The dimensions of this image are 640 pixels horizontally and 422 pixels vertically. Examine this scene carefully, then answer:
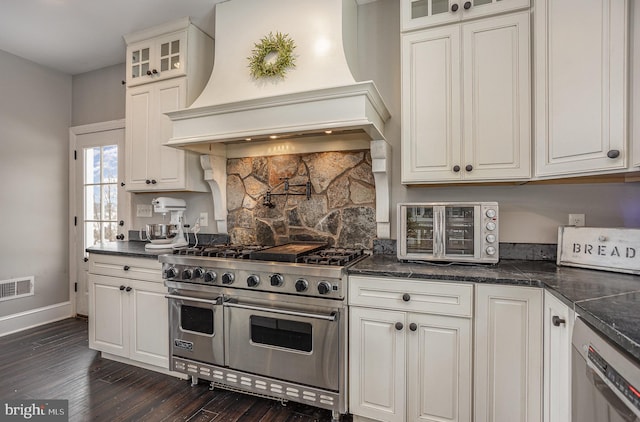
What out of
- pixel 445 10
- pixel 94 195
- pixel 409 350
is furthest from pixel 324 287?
pixel 94 195

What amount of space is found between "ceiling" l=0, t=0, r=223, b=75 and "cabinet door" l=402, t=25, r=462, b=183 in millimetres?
1697

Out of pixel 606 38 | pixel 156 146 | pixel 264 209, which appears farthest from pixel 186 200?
pixel 606 38

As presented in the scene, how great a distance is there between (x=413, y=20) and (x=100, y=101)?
355 centimetres

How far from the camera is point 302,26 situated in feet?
7.18

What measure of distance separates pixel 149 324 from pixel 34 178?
8.08ft

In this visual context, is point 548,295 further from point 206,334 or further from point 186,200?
point 186,200

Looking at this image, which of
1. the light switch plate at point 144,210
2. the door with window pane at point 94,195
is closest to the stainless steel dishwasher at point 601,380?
the light switch plate at point 144,210

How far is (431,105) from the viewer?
6.35ft

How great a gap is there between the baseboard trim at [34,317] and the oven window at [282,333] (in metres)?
3.00

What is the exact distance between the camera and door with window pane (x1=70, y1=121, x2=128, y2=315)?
3502 millimetres

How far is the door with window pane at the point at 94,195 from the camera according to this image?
3.50 metres

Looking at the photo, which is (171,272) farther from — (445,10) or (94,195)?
(445,10)

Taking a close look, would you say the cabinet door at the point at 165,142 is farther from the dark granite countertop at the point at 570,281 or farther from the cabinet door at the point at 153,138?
the dark granite countertop at the point at 570,281

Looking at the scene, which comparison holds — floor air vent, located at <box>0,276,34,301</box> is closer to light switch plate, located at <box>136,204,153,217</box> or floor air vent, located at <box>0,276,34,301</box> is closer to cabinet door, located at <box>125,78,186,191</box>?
light switch plate, located at <box>136,204,153,217</box>
